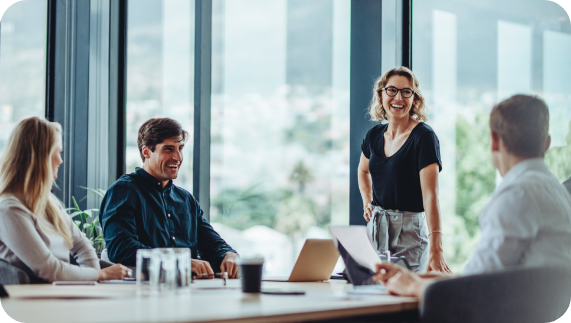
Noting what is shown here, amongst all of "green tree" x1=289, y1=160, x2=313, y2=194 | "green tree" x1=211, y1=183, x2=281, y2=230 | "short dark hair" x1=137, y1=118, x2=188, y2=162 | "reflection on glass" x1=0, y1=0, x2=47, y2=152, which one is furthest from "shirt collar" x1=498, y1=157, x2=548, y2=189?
"green tree" x1=289, y1=160, x2=313, y2=194

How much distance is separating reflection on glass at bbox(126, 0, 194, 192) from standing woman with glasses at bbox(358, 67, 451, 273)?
2.14 meters

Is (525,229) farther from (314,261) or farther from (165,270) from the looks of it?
(165,270)

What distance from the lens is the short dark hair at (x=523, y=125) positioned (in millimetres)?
1542

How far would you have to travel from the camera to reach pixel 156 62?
4703 millimetres

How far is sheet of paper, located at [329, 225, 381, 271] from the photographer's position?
174 centimetres

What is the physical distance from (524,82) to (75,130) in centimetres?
318

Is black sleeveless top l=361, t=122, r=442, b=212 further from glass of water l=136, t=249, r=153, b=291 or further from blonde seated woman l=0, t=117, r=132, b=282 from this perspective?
glass of water l=136, t=249, r=153, b=291

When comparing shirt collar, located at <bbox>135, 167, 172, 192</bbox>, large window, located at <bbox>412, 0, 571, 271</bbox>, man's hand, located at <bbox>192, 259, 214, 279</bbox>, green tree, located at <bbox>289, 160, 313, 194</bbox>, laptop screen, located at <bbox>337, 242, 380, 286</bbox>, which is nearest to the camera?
laptop screen, located at <bbox>337, 242, 380, 286</bbox>

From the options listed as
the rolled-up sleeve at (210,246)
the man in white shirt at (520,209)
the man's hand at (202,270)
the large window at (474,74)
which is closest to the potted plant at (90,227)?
the rolled-up sleeve at (210,246)

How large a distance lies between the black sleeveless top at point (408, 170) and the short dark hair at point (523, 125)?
44.1 inches

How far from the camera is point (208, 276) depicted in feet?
6.99

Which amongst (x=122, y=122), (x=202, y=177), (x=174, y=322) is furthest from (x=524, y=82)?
(x=122, y=122)

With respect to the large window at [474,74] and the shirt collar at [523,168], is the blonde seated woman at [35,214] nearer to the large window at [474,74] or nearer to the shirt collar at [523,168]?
the shirt collar at [523,168]

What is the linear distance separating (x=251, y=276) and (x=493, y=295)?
0.68 meters
